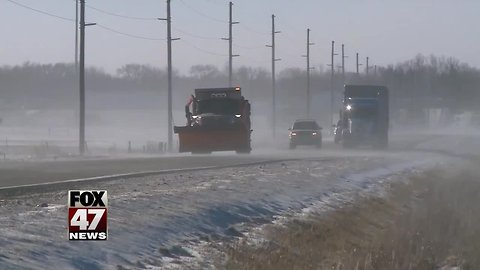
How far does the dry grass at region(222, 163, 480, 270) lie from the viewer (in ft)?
54.3

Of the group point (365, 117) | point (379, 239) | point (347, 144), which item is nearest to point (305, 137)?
point (347, 144)

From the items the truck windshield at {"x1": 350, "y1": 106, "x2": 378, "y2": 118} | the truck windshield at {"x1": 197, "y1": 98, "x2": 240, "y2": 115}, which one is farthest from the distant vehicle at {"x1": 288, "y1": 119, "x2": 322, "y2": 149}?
the truck windshield at {"x1": 197, "y1": 98, "x2": 240, "y2": 115}

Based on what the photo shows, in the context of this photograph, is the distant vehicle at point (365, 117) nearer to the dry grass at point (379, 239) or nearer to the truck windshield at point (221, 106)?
the truck windshield at point (221, 106)

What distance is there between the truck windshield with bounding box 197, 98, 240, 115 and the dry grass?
57.0 feet

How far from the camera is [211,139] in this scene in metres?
44.8

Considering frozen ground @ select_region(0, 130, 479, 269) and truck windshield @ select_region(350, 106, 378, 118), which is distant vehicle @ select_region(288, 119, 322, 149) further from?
frozen ground @ select_region(0, 130, 479, 269)

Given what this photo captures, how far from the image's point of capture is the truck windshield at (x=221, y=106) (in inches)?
1813

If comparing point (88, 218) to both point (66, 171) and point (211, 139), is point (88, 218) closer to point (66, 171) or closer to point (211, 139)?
point (66, 171)

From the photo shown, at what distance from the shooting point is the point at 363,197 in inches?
1080

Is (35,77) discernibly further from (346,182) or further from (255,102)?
(346,182)

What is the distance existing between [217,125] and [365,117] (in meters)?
18.5

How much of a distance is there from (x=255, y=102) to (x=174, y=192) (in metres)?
133

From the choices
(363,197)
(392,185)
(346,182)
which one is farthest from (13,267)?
(392,185)

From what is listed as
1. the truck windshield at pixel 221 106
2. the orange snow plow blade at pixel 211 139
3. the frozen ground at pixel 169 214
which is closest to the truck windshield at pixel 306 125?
the truck windshield at pixel 221 106
